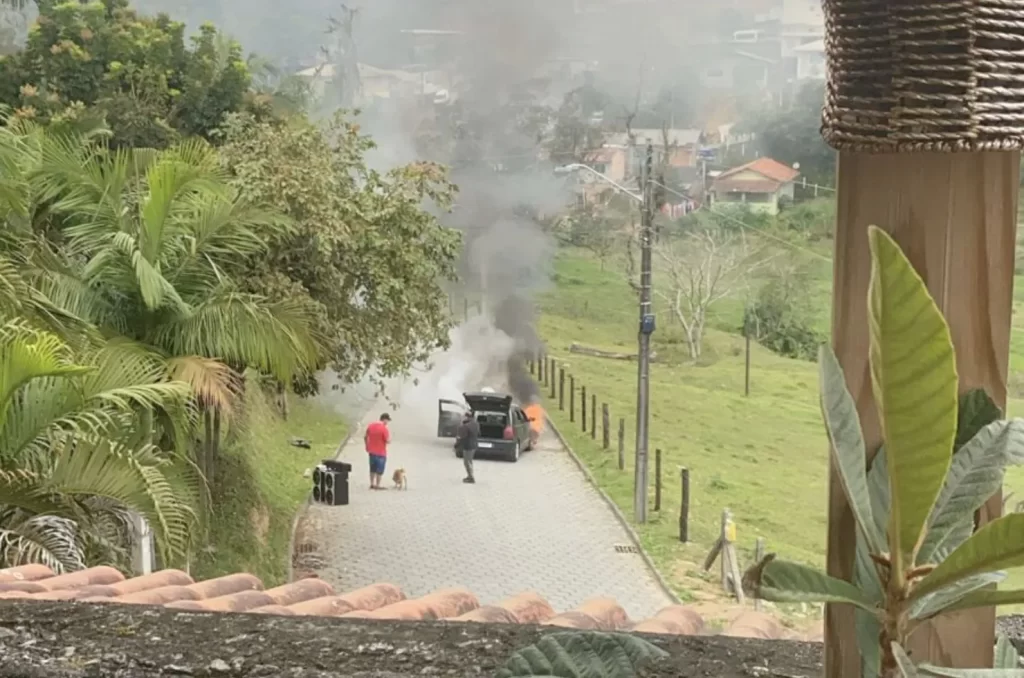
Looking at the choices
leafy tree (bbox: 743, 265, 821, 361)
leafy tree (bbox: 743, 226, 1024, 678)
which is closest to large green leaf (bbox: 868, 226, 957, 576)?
leafy tree (bbox: 743, 226, 1024, 678)

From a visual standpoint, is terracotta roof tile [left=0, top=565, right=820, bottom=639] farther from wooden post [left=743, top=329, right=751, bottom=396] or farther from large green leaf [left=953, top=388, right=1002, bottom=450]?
large green leaf [left=953, top=388, right=1002, bottom=450]

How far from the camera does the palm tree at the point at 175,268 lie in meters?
2.38

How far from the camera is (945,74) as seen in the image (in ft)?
1.80

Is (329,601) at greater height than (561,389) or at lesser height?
lesser

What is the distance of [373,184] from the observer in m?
2.59

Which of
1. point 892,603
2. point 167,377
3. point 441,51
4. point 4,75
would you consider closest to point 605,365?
point 441,51

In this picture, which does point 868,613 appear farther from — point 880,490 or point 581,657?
point 581,657

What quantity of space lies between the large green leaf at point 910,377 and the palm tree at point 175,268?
2.01 meters

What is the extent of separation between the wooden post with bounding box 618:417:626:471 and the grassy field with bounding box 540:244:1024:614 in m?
0.01

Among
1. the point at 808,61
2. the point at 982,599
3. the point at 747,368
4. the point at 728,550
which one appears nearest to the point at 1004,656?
the point at 982,599

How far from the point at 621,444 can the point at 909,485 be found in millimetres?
2013

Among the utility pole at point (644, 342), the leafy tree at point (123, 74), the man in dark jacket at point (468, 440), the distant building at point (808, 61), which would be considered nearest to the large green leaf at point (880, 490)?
the distant building at point (808, 61)

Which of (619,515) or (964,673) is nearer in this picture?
(964,673)

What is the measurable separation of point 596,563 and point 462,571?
0.33 metres
